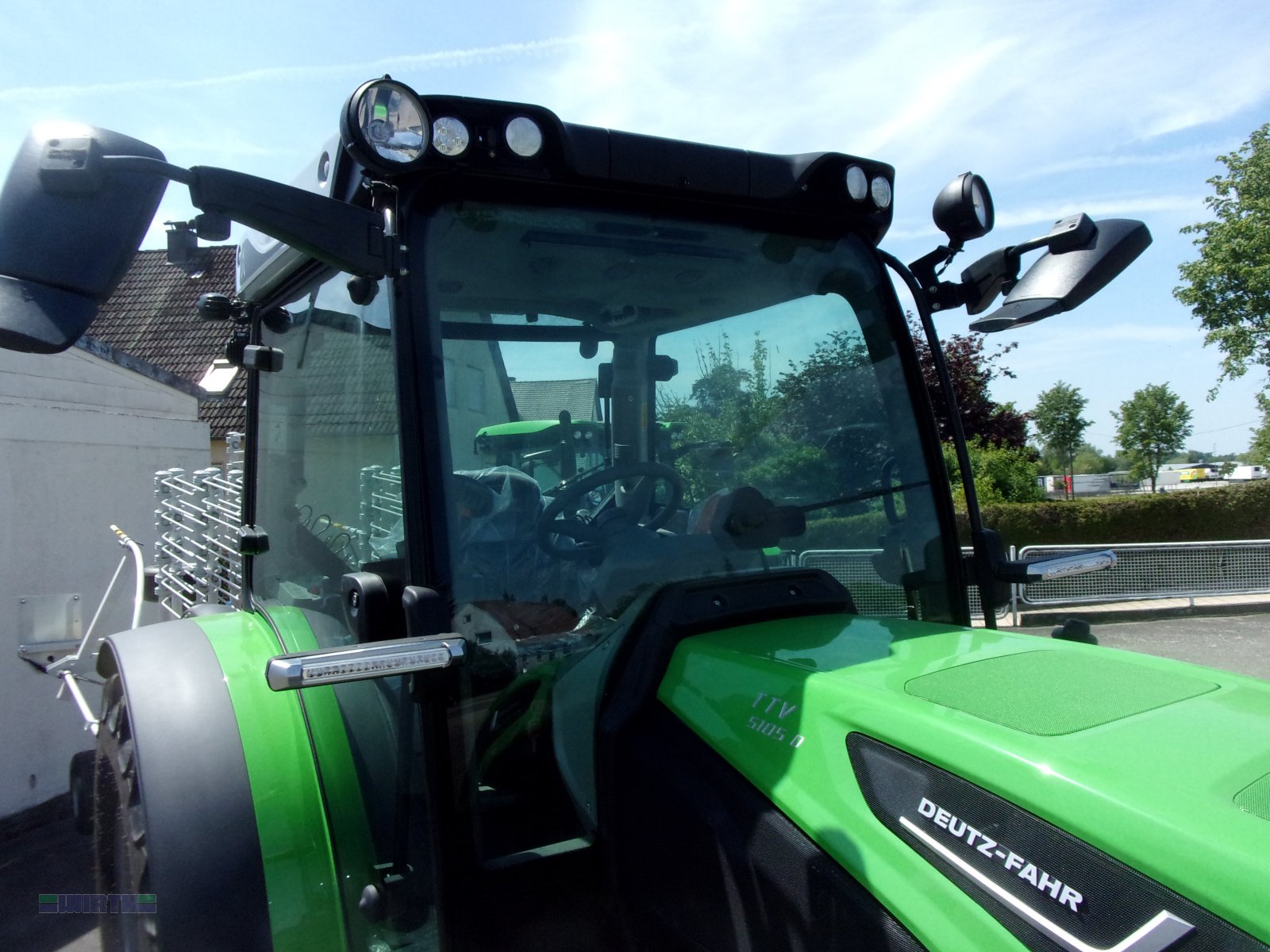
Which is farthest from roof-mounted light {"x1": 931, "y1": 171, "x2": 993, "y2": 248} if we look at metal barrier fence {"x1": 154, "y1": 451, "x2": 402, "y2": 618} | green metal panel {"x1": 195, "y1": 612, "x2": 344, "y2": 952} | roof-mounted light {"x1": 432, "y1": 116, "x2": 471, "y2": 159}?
green metal panel {"x1": 195, "y1": 612, "x2": 344, "y2": 952}

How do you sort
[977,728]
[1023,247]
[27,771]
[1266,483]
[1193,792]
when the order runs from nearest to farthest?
A: [1193,792], [977,728], [1023,247], [27,771], [1266,483]

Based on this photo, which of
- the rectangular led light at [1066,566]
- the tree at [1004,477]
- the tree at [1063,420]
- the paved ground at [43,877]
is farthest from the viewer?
the tree at [1063,420]

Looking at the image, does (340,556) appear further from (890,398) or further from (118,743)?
(890,398)

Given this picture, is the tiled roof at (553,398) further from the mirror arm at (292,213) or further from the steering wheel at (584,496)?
the mirror arm at (292,213)

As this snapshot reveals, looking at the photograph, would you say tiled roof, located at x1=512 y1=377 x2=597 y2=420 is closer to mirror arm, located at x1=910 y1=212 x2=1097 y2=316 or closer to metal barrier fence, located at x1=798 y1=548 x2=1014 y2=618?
metal barrier fence, located at x1=798 y1=548 x2=1014 y2=618

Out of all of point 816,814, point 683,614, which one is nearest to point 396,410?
point 683,614

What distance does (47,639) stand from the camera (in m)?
4.11

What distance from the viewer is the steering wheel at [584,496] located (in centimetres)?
192

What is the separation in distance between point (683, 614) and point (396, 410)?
663mm

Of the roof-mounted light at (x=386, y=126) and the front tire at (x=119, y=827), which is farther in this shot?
the front tire at (x=119, y=827)

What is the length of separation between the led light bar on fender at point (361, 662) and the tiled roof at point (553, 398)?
596mm

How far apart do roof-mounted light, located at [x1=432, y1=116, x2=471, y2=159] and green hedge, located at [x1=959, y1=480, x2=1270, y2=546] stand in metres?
14.2

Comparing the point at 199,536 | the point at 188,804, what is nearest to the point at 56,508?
the point at 199,536

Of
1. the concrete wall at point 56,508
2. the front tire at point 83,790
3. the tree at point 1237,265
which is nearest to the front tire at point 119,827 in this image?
the front tire at point 83,790
